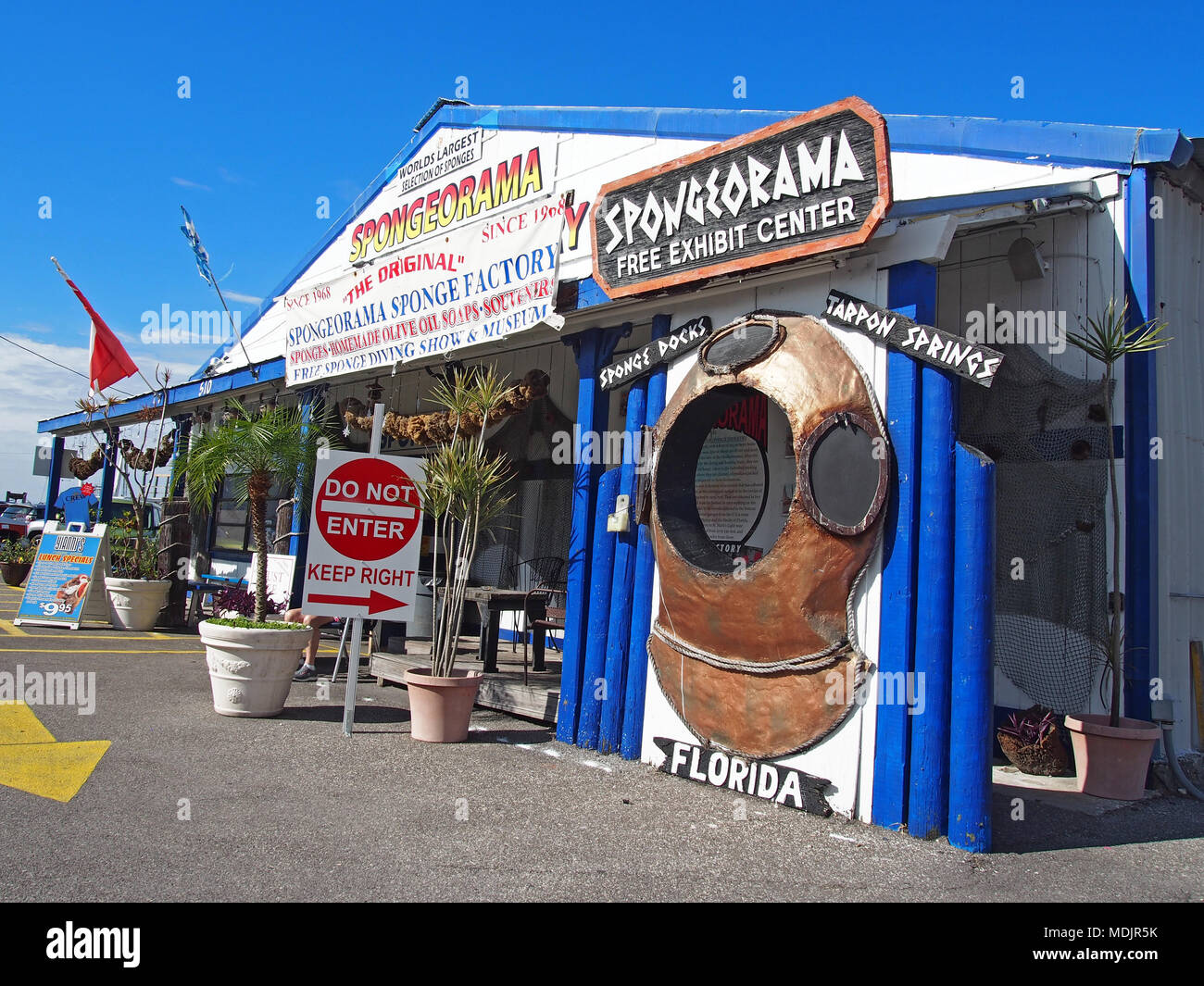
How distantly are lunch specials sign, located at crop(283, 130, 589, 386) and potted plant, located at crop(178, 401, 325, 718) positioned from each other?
1.23 metres

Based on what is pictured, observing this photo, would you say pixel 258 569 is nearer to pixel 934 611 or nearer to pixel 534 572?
pixel 534 572

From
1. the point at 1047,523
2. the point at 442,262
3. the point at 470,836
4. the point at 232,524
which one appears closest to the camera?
the point at 470,836

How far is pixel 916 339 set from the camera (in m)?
4.68

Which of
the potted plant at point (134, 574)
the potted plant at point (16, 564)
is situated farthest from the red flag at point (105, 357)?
the potted plant at point (16, 564)

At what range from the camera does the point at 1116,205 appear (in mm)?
6195

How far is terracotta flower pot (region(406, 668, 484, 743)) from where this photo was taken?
629 cm

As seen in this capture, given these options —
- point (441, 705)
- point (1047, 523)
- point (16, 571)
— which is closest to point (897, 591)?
point (1047, 523)

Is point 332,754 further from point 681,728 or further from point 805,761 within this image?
point 805,761

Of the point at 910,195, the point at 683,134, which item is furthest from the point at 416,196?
the point at 910,195

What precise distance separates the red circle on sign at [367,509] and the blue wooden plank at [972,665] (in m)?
3.91

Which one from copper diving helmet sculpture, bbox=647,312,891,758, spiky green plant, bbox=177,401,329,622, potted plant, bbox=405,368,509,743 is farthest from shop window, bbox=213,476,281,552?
copper diving helmet sculpture, bbox=647,312,891,758

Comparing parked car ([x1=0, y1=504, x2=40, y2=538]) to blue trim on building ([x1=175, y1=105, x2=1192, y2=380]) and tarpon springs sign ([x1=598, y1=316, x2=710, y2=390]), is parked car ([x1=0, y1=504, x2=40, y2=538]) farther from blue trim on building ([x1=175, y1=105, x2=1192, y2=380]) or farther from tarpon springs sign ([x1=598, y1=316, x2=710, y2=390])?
tarpon springs sign ([x1=598, y1=316, x2=710, y2=390])

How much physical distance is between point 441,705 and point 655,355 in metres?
2.83
